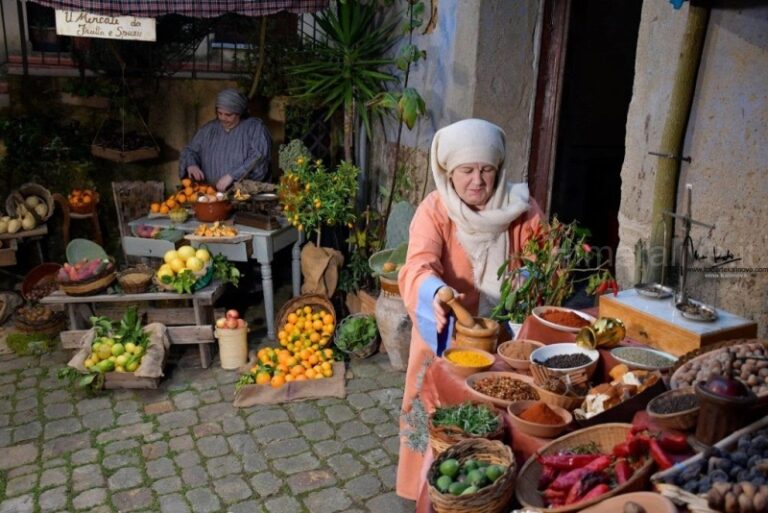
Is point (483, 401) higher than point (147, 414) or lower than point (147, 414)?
higher

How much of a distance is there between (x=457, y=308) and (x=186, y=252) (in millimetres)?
3626

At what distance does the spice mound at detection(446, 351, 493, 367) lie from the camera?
280 cm

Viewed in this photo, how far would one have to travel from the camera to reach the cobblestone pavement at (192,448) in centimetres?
404

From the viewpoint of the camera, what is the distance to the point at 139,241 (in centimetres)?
→ 632

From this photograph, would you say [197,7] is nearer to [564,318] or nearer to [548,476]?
[564,318]

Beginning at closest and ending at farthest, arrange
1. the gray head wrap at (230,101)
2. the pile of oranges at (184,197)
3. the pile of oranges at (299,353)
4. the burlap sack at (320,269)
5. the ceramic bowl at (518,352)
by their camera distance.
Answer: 1. the ceramic bowl at (518,352)
2. the pile of oranges at (299,353)
3. the burlap sack at (320,269)
4. the pile of oranges at (184,197)
5. the gray head wrap at (230,101)

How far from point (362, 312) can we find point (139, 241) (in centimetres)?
227

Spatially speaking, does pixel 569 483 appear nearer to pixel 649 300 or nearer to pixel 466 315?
pixel 466 315

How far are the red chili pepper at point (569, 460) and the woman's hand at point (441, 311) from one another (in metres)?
0.96

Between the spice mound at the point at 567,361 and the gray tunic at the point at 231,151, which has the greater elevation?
the gray tunic at the point at 231,151

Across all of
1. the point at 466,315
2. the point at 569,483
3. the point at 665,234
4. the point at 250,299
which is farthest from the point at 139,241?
the point at 569,483

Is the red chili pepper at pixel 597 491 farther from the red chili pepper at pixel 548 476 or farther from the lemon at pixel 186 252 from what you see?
the lemon at pixel 186 252

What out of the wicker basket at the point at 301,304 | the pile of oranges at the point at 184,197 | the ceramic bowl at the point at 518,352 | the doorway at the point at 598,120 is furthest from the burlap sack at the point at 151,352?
the doorway at the point at 598,120

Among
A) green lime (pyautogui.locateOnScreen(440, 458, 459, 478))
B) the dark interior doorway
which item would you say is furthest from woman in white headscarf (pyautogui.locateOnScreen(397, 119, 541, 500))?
the dark interior doorway
